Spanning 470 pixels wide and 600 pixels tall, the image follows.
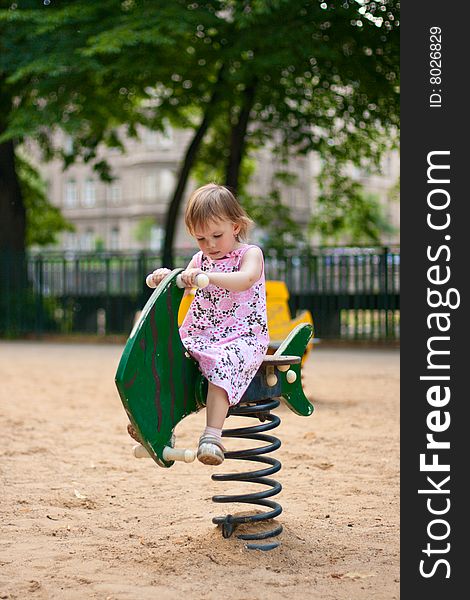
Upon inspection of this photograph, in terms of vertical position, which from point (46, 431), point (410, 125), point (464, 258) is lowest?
point (46, 431)

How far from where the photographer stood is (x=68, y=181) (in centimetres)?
7356

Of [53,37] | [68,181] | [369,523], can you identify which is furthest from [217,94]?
[68,181]

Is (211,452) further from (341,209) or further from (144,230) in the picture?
(144,230)

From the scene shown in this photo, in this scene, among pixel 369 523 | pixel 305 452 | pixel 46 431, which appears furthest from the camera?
pixel 46 431

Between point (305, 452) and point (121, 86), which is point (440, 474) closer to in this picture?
point (305, 452)

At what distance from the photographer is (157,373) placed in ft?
13.4

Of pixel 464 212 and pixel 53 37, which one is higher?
pixel 53 37

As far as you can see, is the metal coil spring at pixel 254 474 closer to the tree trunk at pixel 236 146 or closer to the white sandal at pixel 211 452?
the white sandal at pixel 211 452

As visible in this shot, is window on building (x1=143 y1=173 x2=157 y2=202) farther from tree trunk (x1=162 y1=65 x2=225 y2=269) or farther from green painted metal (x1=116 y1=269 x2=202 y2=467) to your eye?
green painted metal (x1=116 y1=269 x2=202 y2=467)

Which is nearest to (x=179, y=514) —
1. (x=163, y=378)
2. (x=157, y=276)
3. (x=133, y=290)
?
(x=163, y=378)

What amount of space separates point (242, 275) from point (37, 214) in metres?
23.6

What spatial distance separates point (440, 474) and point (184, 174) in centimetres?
1848

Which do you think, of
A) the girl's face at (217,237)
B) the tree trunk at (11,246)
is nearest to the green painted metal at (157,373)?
the girl's face at (217,237)

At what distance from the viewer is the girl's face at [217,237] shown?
14.1ft
